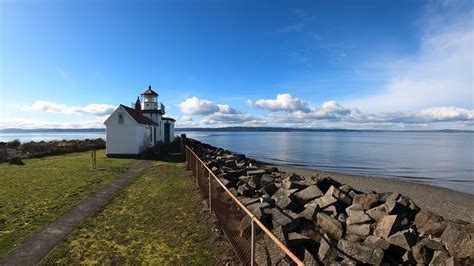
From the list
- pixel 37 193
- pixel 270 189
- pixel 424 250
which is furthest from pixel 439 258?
pixel 37 193

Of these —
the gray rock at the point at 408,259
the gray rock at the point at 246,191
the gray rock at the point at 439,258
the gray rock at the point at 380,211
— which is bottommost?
the gray rock at the point at 408,259

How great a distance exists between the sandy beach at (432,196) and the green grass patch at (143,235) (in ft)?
28.7

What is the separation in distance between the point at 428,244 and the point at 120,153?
2459 centimetres

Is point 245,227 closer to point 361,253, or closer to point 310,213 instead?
point 310,213

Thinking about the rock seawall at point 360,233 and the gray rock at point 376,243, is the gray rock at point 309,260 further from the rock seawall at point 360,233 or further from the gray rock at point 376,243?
the gray rock at point 376,243

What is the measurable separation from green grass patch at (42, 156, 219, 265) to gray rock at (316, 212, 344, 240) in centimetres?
277

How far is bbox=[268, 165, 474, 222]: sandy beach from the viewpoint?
48.3 ft

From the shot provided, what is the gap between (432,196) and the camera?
18.5m

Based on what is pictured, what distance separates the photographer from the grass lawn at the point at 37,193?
25.5ft

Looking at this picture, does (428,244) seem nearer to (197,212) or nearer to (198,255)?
(198,255)

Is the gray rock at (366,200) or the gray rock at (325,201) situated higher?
the gray rock at (325,201)

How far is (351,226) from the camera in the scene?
7.69 metres

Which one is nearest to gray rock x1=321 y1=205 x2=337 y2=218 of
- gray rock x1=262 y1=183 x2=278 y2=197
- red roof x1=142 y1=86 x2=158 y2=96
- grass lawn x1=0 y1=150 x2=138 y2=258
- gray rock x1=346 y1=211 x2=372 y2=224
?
gray rock x1=346 y1=211 x2=372 y2=224

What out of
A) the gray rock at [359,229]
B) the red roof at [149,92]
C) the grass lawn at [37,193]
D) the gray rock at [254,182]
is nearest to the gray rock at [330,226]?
the gray rock at [359,229]
